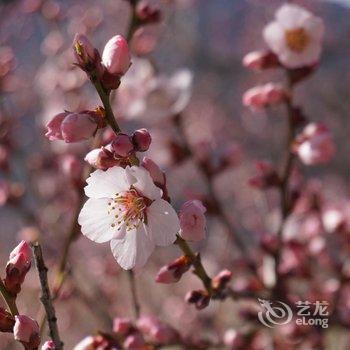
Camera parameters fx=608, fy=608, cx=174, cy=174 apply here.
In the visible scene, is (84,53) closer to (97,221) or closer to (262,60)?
(97,221)

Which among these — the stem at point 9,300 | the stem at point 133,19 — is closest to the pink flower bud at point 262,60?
the stem at point 133,19

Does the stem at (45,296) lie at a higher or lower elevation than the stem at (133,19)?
→ higher

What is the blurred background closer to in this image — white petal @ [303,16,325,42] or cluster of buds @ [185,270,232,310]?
cluster of buds @ [185,270,232,310]

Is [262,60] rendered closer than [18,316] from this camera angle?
No

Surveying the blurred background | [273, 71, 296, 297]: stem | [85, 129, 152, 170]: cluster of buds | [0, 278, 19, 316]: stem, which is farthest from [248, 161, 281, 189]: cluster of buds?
[0, 278, 19, 316]: stem

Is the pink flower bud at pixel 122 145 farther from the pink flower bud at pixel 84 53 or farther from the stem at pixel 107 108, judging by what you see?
the pink flower bud at pixel 84 53

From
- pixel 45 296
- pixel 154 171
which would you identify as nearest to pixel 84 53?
pixel 154 171
